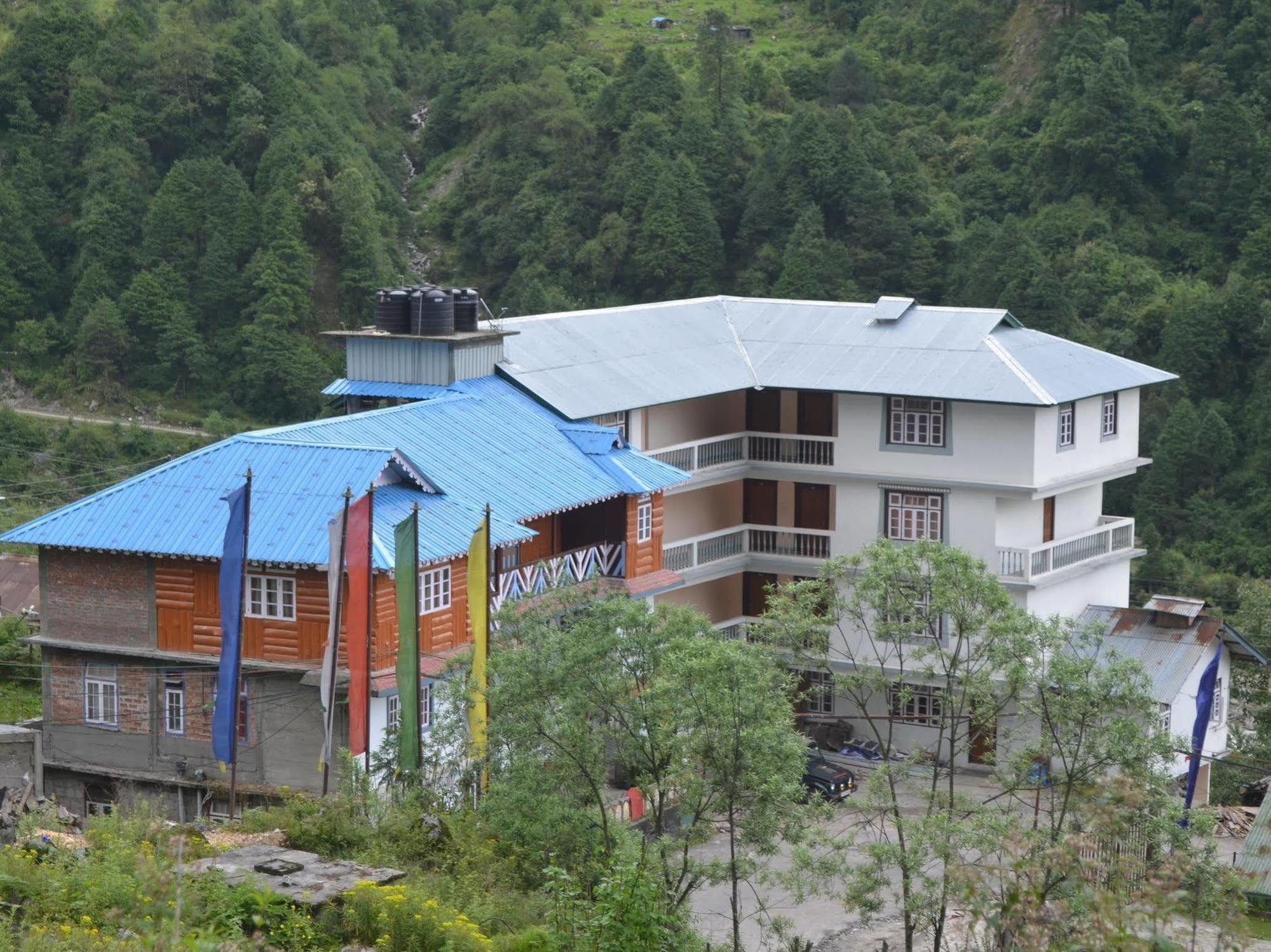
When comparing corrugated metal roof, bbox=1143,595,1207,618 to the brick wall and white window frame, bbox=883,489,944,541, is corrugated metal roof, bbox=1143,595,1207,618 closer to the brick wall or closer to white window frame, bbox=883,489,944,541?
white window frame, bbox=883,489,944,541

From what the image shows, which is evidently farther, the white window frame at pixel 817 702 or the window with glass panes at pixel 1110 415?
the window with glass panes at pixel 1110 415

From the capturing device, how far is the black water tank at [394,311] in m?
33.8

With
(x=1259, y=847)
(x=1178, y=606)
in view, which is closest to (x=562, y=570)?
(x=1259, y=847)

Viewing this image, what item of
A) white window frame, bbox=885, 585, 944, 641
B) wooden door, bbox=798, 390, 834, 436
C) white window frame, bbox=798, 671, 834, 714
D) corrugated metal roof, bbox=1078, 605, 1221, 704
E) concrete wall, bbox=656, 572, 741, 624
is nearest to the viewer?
white window frame, bbox=885, 585, 944, 641

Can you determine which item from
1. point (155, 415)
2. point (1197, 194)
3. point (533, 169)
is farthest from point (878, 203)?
point (155, 415)

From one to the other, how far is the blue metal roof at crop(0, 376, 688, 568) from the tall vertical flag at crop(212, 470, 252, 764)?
1.86 m

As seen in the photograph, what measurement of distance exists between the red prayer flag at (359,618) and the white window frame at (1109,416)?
18.8m

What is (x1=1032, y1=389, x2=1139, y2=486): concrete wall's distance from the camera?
3572cm

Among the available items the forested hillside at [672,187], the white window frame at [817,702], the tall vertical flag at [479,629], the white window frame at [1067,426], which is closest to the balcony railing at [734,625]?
the white window frame at [817,702]

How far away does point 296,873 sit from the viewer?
723 inches

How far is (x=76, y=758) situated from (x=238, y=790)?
3009 mm

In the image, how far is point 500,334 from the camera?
3391cm

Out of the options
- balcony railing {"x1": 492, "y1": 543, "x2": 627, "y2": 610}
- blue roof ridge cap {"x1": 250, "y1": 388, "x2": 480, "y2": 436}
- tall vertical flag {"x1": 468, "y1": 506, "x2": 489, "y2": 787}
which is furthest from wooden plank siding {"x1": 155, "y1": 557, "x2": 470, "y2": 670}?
blue roof ridge cap {"x1": 250, "y1": 388, "x2": 480, "y2": 436}

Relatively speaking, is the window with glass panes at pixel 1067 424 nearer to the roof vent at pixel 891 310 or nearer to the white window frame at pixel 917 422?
the white window frame at pixel 917 422
